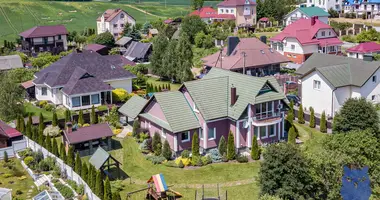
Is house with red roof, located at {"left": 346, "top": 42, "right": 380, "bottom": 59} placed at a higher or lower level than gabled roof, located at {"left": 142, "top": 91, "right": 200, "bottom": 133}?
higher

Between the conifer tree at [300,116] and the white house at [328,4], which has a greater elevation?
the white house at [328,4]

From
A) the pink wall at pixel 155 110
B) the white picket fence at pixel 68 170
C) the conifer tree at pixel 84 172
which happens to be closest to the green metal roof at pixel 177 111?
the pink wall at pixel 155 110

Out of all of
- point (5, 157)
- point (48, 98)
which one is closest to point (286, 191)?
point (5, 157)

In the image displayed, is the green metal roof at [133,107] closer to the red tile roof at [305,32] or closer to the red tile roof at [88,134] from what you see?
the red tile roof at [88,134]

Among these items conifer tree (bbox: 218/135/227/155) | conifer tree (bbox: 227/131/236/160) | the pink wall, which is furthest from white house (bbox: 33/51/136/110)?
conifer tree (bbox: 227/131/236/160)

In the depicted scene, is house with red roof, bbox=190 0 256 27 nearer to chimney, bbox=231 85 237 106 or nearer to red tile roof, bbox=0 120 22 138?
chimney, bbox=231 85 237 106

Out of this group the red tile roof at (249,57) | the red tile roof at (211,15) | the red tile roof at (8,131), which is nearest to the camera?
the red tile roof at (8,131)
